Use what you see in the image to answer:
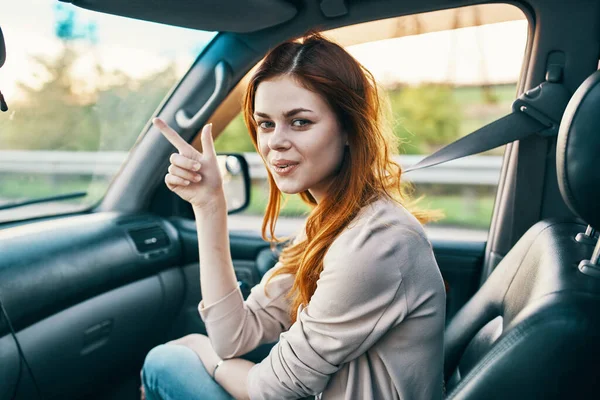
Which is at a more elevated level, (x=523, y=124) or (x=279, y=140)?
(x=279, y=140)

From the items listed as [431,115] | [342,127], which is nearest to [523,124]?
[342,127]

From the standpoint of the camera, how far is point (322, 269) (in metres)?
1.48

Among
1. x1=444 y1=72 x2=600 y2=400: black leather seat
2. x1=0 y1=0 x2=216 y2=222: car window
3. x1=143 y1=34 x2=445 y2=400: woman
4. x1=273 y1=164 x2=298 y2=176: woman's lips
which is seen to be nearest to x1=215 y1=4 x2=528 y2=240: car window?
x1=143 y1=34 x2=445 y2=400: woman

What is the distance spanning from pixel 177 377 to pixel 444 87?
12.2 ft

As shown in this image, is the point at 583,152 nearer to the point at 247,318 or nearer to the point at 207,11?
the point at 247,318

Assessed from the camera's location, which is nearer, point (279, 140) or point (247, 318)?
point (279, 140)

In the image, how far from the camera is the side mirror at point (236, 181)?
2.85 meters

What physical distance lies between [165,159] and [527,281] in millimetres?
1661

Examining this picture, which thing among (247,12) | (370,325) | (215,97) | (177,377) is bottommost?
(177,377)

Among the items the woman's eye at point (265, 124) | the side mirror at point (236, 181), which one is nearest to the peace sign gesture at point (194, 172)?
the woman's eye at point (265, 124)

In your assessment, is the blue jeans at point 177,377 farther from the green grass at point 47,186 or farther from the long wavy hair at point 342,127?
the green grass at point 47,186

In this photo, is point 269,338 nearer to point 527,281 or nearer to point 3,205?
point 527,281

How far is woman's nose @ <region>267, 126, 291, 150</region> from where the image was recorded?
4.89 ft

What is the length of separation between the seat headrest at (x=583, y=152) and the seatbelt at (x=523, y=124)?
32.4 inches
